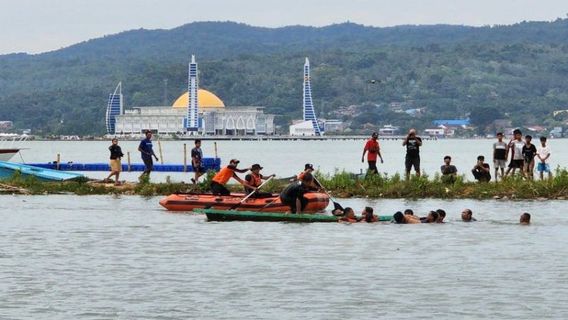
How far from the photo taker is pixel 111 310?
816 inches

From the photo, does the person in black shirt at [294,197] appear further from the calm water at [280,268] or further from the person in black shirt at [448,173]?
the person in black shirt at [448,173]

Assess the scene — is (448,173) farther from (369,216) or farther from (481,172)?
(369,216)

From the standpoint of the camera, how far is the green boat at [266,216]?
31281mm

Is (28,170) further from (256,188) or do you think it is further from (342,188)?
(256,188)

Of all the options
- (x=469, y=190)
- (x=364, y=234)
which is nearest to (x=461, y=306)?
(x=364, y=234)

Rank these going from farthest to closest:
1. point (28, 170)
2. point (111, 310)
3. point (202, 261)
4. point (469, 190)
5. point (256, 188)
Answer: point (28, 170) → point (469, 190) → point (256, 188) → point (202, 261) → point (111, 310)

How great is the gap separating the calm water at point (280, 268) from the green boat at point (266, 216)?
7.5 inches

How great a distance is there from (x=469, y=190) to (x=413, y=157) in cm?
219

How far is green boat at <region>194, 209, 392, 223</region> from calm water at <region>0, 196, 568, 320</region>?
0.19 m

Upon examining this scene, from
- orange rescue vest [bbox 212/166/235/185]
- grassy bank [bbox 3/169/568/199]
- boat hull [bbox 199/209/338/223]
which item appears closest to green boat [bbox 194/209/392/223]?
boat hull [bbox 199/209/338/223]

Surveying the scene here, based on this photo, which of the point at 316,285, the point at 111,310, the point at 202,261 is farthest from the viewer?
the point at 202,261

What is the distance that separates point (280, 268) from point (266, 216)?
20.6 ft

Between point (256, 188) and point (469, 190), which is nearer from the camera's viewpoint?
point (256, 188)

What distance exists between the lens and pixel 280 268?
25.1 meters
